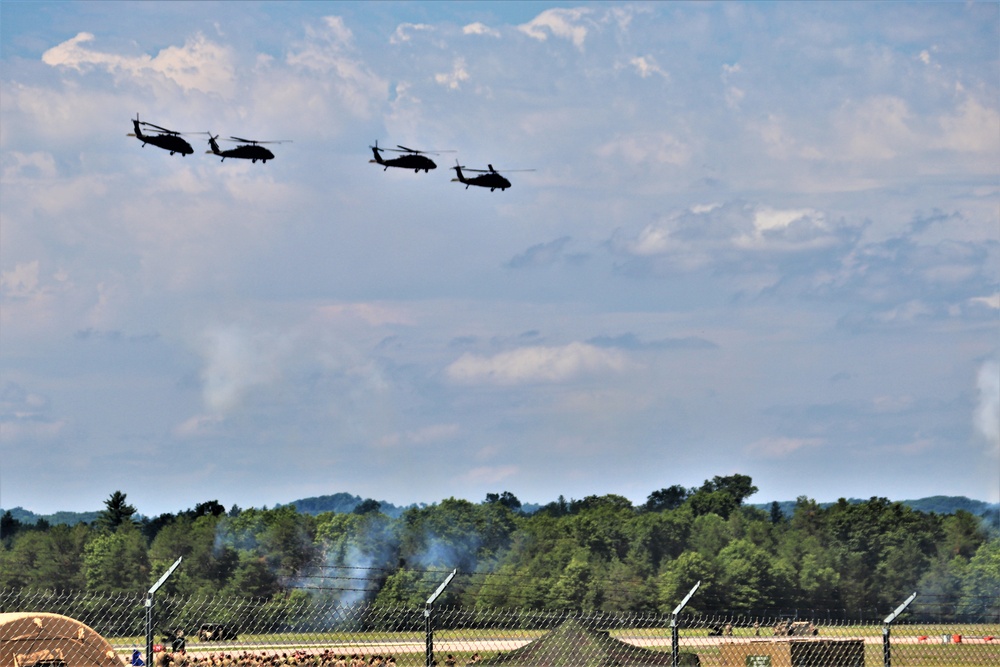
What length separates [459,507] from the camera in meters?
120

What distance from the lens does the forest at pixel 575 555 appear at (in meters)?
97.1

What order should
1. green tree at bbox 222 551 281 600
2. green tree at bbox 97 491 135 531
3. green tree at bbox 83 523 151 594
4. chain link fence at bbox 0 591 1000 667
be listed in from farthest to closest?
green tree at bbox 97 491 135 531
green tree at bbox 83 523 151 594
green tree at bbox 222 551 281 600
chain link fence at bbox 0 591 1000 667

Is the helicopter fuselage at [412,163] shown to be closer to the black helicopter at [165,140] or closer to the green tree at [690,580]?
the black helicopter at [165,140]

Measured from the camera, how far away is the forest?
97125 millimetres

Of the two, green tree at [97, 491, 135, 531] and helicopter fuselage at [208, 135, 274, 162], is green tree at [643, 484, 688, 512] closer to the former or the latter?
green tree at [97, 491, 135, 531]

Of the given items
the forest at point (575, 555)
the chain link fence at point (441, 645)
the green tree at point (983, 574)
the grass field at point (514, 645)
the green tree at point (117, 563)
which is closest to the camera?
the chain link fence at point (441, 645)

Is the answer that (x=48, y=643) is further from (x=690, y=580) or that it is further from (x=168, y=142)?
(x=690, y=580)

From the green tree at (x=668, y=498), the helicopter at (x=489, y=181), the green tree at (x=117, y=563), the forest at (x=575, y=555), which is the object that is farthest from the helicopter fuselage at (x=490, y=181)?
the green tree at (x=668, y=498)

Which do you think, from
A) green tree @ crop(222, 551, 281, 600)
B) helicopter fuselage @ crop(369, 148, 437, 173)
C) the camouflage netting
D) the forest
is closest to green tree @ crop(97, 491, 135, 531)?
the forest

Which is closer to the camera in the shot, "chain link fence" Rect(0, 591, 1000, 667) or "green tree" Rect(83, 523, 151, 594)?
"chain link fence" Rect(0, 591, 1000, 667)

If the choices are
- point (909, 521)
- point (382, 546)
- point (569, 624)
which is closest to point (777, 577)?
point (909, 521)

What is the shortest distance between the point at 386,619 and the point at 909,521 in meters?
64.3

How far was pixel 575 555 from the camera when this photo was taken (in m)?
104

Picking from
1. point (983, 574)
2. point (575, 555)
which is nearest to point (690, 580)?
point (575, 555)
